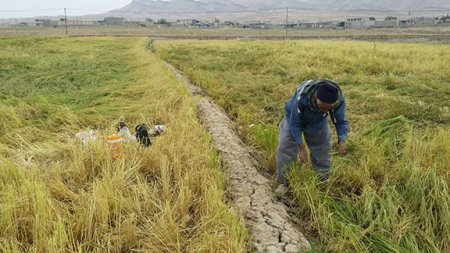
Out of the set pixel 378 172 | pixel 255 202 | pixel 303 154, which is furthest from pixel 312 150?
pixel 255 202

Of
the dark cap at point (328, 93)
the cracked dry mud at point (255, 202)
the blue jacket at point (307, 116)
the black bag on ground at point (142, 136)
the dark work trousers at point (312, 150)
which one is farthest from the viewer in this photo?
the black bag on ground at point (142, 136)

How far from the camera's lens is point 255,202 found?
332 centimetres

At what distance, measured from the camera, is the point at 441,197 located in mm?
3045

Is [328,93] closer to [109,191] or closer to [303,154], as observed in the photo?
[303,154]

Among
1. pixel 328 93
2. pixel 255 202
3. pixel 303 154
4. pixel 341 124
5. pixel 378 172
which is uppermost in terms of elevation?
→ pixel 328 93

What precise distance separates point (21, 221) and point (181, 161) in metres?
1.58

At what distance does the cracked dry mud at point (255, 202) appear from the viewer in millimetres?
2705

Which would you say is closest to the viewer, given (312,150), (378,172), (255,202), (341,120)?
(255,202)

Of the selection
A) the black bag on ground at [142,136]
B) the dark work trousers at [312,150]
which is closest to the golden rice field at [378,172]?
the dark work trousers at [312,150]

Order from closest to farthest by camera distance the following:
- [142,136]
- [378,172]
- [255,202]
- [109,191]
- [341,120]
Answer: [109,191], [255,202], [341,120], [378,172], [142,136]

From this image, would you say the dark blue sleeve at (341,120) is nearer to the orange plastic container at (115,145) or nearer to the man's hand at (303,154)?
the man's hand at (303,154)

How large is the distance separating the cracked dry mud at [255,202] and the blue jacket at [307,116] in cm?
67

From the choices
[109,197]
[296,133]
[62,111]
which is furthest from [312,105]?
[62,111]

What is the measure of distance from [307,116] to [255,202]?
1045 millimetres
